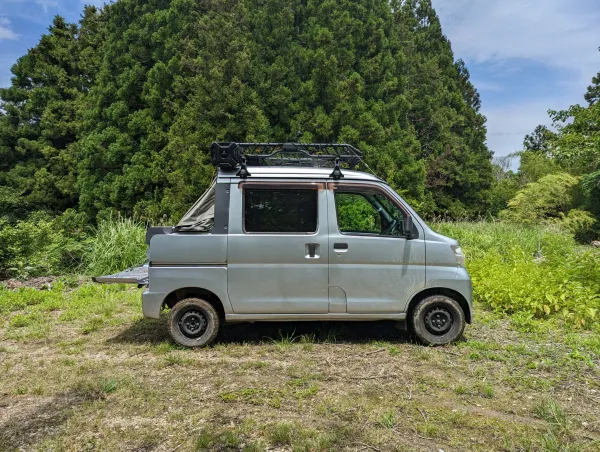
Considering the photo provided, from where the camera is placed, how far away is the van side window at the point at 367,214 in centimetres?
529

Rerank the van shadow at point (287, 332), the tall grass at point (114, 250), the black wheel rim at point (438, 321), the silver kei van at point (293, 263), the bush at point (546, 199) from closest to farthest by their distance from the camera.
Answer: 1. the silver kei van at point (293, 263)
2. the black wheel rim at point (438, 321)
3. the van shadow at point (287, 332)
4. the tall grass at point (114, 250)
5. the bush at point (546, 199)

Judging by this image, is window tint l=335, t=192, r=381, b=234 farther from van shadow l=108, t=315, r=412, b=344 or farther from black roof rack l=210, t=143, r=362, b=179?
van shadow l=108, t=315, r=412, b=344

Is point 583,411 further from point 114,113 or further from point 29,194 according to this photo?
point 29,194

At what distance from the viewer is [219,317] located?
17.4 ft

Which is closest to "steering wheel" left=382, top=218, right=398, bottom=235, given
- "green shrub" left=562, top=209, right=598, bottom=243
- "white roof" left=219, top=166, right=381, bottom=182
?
"white roof" left=219, top=166, right=381, bottom=182

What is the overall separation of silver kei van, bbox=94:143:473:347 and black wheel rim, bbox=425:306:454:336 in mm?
12

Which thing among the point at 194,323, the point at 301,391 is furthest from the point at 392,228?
the point at 194,323

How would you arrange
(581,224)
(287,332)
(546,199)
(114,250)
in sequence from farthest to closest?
(546,199)
(581,224)
(114,250)
(287,332)

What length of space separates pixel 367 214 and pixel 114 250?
21.9 feet

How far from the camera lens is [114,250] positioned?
33.2 ft

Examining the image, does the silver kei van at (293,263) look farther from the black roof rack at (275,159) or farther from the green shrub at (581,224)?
the green shrub at (581,224)

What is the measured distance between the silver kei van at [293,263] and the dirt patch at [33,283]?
458 cm

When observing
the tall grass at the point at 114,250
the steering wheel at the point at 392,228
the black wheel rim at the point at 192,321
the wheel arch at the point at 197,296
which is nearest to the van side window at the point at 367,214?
the steering wheel at the point at 392,228

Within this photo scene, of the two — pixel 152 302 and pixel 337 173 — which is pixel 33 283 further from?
pixel 337 173
